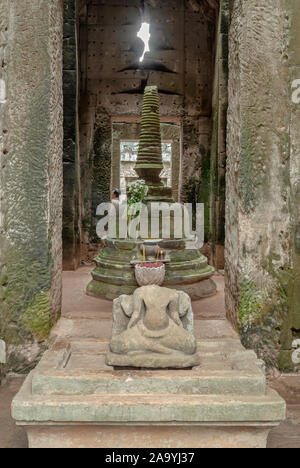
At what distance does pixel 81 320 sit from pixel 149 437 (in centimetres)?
155

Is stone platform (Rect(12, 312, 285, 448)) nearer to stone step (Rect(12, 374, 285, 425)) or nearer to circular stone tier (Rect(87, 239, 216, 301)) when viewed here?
stone step (Rect(12, 374, 285, 425))

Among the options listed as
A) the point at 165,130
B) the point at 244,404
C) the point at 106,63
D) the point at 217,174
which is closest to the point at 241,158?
the point at 244,404

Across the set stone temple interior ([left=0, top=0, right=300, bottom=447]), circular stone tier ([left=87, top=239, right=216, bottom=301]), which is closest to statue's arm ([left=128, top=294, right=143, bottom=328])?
stone temple interior ([left=0, top=0, right=300, bottom=447])

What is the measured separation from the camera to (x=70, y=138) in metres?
7.62

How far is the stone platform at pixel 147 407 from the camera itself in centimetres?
231

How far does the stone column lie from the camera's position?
334cm

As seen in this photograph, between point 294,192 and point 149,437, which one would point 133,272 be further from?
point 149,437

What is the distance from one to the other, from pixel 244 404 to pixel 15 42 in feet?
10.0

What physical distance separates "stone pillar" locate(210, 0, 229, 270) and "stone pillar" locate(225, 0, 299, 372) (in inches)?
168

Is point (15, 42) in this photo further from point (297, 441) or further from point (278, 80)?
point (297, 441)

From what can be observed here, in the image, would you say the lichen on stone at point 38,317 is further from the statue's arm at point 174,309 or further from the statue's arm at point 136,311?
the statue's arm at point 174,309

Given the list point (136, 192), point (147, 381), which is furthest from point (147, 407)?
point (136, 192)

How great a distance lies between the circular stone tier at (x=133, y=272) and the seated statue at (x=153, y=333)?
259 cm

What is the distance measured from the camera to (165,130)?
36.9ft
